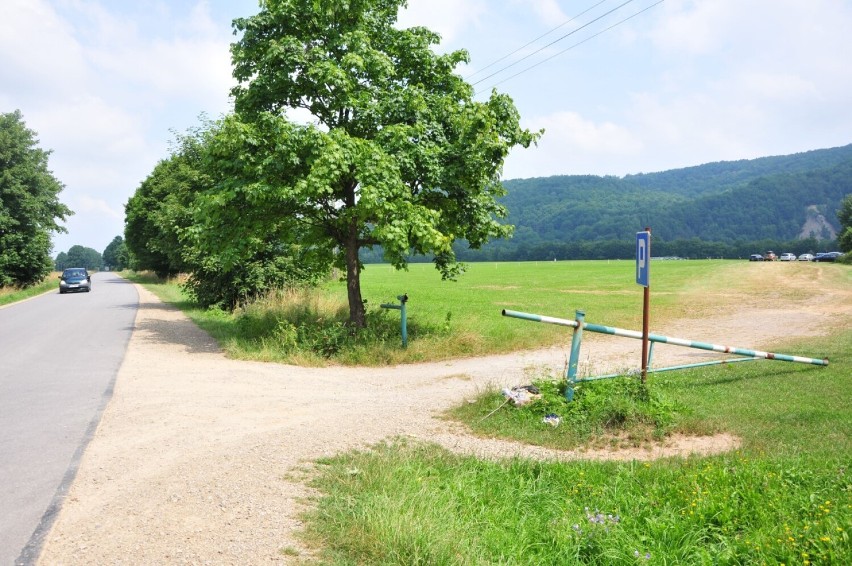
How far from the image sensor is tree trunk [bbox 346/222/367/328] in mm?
14922

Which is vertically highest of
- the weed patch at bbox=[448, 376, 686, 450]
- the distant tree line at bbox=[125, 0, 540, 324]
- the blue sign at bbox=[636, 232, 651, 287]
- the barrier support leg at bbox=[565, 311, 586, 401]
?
the distant tree line at bbox=[125, 0, 540, 324]

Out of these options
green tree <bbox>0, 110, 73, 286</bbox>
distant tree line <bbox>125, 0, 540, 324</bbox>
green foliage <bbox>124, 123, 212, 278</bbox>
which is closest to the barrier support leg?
distant tree line <bbox>125, 0, 540, 324</bbox>

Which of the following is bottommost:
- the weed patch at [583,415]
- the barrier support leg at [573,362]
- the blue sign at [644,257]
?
the weed patch at [583,415]

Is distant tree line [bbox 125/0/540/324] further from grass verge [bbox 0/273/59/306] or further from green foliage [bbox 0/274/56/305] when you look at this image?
green foliage [bbox 0/274/56/305]

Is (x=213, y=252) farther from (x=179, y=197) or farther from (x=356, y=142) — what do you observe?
(x=179, y=197)

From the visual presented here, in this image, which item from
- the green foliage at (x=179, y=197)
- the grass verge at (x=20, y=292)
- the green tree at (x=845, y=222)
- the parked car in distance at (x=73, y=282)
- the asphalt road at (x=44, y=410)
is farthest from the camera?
the green tree at (x=845, y=222)

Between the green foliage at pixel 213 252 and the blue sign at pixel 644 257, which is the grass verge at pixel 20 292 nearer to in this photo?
the green foliage at pixel 213 252

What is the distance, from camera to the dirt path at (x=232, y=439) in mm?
4535

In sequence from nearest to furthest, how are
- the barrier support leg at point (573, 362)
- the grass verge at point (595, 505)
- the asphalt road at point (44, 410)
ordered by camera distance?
the grass verge at point (595, 505) < the asphalt road at point (44, 410) < the barrier support leg at point (573, 362)

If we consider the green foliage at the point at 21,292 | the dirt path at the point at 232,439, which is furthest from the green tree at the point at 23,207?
the dirt path at the point at 232,439

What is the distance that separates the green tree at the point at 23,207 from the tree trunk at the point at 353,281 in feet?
120

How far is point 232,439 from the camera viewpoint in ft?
23.3

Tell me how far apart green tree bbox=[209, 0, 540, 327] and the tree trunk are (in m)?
0.03

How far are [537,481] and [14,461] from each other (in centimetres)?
534
